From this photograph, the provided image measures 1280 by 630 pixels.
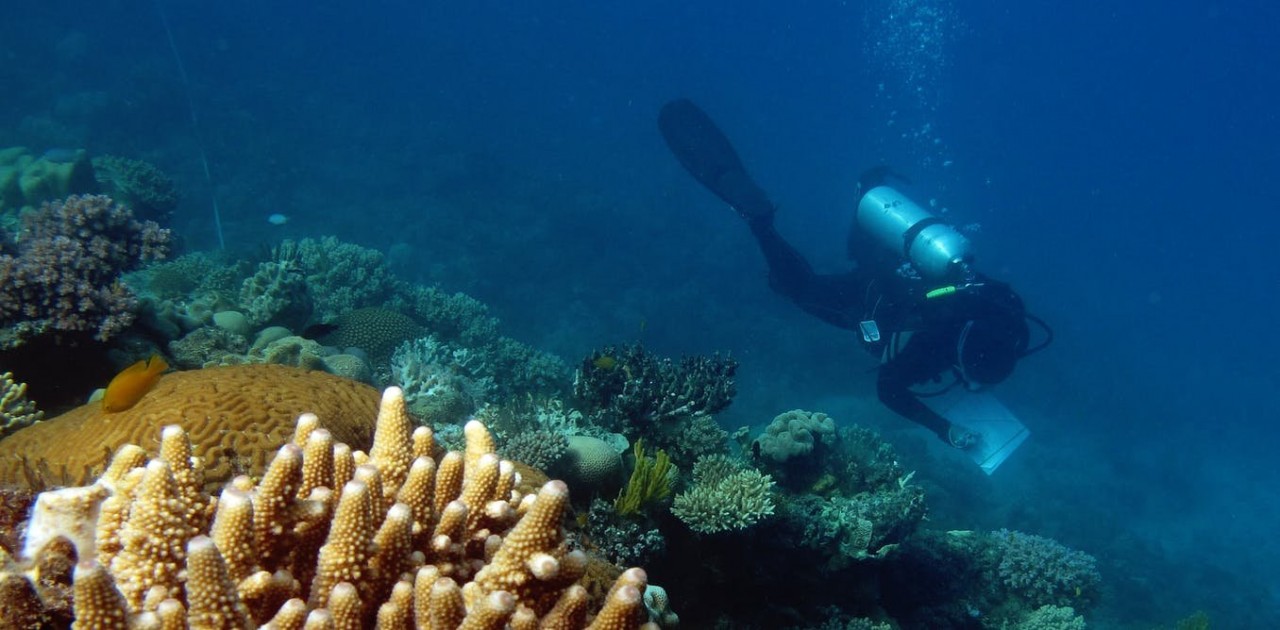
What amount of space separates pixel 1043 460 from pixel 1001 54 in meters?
117

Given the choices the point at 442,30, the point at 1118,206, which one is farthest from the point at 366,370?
the point at 1118,206

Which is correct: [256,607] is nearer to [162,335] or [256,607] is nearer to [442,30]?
[162,335]

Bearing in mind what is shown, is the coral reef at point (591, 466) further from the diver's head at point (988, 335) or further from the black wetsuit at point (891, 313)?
the diver's head at point (988, 335)

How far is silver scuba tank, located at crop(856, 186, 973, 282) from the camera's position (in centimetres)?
1175

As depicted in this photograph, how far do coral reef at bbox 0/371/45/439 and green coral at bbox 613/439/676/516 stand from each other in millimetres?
4427

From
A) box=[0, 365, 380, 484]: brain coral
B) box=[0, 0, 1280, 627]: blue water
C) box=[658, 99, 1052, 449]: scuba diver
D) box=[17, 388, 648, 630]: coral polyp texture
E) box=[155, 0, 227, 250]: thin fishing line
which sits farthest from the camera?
box=[0, 0, 1280, 627]: blue water

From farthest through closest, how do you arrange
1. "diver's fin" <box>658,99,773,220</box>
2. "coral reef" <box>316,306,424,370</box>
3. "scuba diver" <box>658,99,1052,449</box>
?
"diver's fin" <box>658,99,773,220</box> < "scuba diver" <box>658,99,1052,449</box> < "coral reef" <box>316,306,424,370</box>

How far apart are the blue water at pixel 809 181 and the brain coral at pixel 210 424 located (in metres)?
9.36

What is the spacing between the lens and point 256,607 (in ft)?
6.28

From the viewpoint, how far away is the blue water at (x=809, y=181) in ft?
74.0

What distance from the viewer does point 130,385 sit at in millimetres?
3719

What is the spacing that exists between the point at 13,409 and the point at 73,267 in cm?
153

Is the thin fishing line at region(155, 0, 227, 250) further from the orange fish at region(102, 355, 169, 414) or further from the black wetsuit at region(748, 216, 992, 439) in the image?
the orange fish at region(102, 355, 169, 414)

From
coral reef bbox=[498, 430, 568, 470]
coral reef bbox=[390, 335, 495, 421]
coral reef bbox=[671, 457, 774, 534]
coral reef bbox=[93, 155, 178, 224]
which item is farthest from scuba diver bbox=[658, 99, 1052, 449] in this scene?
coral reef bbox=[93, 155, 178, 224]
